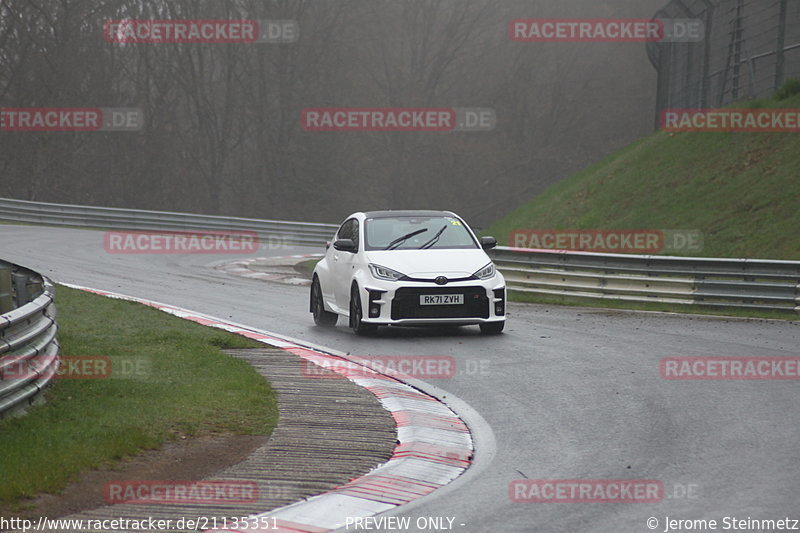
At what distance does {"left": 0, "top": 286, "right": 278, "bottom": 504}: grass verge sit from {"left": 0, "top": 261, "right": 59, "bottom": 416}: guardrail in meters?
0.15

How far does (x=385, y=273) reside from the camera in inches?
524

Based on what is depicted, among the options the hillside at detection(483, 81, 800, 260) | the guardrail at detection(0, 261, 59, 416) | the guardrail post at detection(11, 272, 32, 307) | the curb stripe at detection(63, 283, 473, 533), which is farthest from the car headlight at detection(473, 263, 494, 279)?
the hillside at detection(483, 81, 800, 260)

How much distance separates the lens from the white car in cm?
1311

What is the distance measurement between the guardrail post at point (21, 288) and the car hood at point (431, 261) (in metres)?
4.29

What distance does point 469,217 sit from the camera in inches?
2371

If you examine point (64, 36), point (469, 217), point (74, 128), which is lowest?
point (469, 217)

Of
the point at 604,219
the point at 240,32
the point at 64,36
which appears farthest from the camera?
the point at 240,32

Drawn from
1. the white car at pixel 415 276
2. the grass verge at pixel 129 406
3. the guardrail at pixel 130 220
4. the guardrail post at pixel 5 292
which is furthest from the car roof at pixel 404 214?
the guardrail at pixel 130 220

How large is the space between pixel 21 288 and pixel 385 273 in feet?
14.3

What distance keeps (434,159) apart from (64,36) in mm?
23749

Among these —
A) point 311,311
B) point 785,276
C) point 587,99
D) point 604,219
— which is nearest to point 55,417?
point 311,311

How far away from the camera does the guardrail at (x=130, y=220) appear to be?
35.2 meters

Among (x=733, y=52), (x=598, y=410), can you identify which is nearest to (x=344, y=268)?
(x=598, y=410)

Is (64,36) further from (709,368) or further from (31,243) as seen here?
(709,368)
